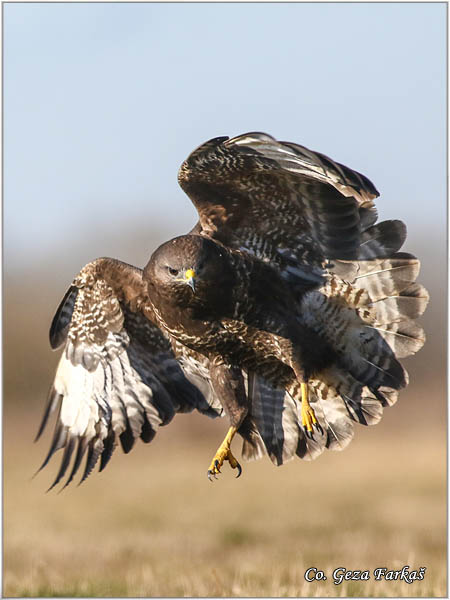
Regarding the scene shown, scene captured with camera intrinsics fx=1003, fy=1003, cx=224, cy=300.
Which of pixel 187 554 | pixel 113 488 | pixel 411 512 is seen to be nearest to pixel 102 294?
pixel 187 554

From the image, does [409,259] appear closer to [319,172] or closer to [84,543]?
[319,172]

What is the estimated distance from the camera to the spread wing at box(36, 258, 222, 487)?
8219 mm

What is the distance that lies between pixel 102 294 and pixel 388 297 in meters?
2.27

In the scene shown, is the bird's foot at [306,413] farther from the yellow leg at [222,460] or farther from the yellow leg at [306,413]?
the yellow leg at [222,460]

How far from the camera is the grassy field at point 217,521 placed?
7859 mm

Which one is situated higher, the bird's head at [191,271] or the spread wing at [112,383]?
the bird's head at [191,271]

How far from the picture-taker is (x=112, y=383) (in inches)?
332

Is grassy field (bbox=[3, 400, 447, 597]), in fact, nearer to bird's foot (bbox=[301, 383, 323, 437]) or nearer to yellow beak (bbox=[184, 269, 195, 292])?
bird's foot (bbox=[301, 383, 323, 437])

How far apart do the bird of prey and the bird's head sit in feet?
0.03

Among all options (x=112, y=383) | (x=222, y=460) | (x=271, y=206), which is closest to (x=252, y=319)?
(x=271, y=206)

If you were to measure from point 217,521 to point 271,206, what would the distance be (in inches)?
A: 294

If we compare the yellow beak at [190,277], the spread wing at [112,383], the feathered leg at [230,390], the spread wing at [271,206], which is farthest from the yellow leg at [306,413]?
the yellow beak at [190,277]

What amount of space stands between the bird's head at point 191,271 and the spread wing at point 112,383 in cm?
119

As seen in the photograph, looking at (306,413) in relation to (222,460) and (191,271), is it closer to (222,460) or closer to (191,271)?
(222,460)
